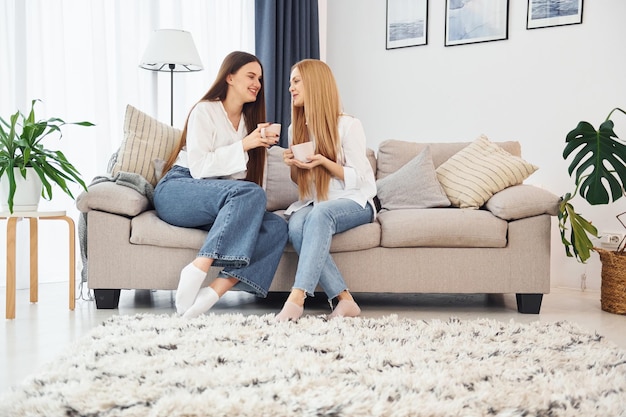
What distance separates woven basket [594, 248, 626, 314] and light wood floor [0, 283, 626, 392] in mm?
55

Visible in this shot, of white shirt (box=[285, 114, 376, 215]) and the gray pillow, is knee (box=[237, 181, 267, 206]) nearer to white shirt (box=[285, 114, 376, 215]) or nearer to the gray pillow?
white shirt (box=[285, 114, 376, 215])

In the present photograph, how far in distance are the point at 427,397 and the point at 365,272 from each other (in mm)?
1361

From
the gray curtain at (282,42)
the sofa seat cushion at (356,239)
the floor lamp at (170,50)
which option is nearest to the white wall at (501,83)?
the gray curtain at (282,42)

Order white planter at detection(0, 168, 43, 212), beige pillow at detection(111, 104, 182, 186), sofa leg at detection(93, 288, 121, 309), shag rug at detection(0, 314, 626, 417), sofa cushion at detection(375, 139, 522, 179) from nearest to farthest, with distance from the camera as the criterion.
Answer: shag rug at detection(0, 314, 626, 417)
white planter at detection(0, 168, 43, 212)
sofa leg at detection(93, 288, 121, 309)
beige pillow at detection(111, 104, 182, 186)
sofa cushion at detection(375, 139, 522, 179)

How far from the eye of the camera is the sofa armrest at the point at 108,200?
9.17 feet

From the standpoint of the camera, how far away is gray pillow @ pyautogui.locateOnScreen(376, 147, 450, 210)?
10.6 ft

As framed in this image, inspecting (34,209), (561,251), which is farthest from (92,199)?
(561,251)

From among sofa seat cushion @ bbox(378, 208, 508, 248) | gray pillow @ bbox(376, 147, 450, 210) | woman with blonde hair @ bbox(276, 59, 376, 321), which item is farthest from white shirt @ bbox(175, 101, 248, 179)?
gray pillow @ bbox(376, 147, 450, 210)

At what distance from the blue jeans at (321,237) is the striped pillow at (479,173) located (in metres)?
0.58

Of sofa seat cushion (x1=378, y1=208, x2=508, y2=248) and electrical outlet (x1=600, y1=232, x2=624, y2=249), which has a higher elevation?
sofa seat cushion (x1=378, y1=208, x2=508, y2=248)

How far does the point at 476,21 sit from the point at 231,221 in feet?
8.17

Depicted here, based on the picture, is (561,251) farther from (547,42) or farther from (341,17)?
(341,17)

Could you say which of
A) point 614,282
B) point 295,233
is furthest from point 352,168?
point 614,282

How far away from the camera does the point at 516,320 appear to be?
2719 mm
